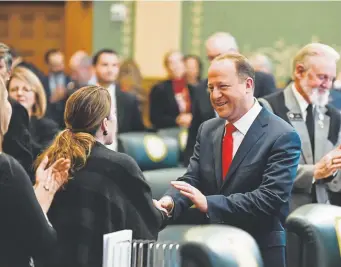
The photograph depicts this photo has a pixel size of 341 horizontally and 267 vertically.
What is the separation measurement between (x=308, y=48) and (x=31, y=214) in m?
2.23

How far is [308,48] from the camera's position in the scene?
15.8ft

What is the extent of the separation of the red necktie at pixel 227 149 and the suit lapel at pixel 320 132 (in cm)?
92

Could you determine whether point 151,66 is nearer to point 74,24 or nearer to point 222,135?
point 74,24

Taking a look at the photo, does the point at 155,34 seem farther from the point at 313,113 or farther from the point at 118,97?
the point at 313,113

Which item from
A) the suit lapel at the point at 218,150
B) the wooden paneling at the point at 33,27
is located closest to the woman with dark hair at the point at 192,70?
the wooden paneling at the point at 33,27

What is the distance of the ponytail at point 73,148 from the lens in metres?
3.50

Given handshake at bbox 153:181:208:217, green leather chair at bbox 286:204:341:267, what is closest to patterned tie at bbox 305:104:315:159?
green leather chair at bbox 286:204:341:267

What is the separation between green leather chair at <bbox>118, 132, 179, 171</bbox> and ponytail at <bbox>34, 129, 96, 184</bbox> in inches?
86.2

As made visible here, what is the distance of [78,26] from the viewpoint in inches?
474

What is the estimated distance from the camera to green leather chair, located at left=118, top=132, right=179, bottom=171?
19.0 ft

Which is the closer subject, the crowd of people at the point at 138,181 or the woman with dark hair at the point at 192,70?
the crowd of people at the point at 138,181

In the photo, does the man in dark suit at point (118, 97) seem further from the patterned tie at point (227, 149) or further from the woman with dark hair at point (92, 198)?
the woman with dark hair at point (92, 198)

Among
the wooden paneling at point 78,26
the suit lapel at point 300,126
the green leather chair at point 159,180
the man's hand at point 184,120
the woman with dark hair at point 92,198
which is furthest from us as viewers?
the wooden paneling at point 78,26

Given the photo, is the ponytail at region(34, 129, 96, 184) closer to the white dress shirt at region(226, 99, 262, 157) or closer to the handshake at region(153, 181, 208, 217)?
the handshake at region(153, 181, 208, 217)
